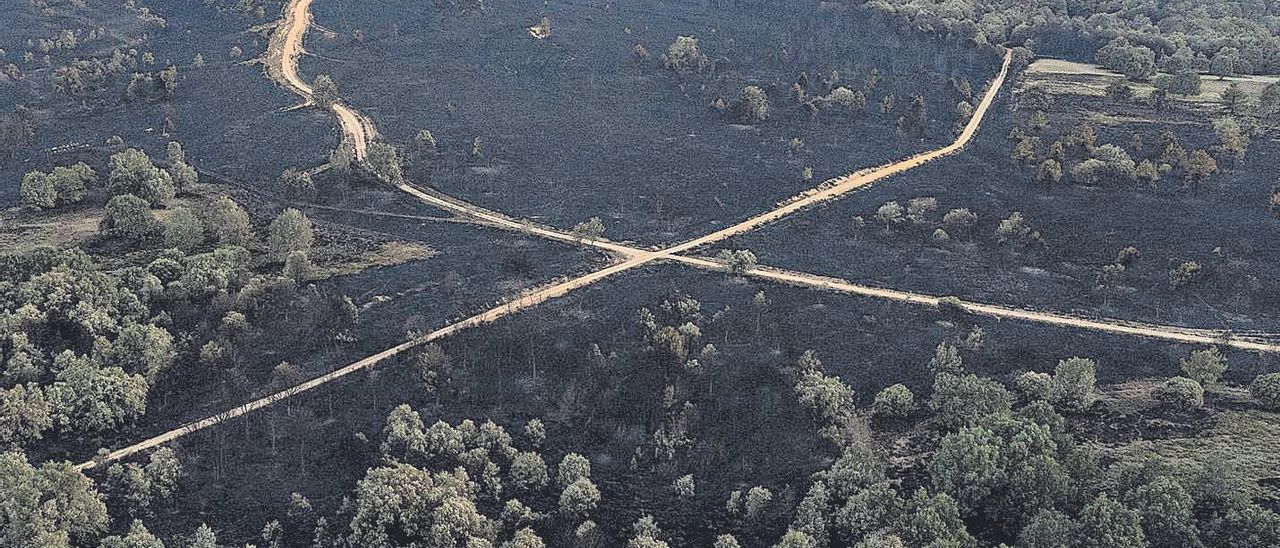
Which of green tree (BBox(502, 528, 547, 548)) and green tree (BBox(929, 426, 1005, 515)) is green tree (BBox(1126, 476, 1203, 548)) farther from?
green tree (BBox(502, 528, 547, 548))

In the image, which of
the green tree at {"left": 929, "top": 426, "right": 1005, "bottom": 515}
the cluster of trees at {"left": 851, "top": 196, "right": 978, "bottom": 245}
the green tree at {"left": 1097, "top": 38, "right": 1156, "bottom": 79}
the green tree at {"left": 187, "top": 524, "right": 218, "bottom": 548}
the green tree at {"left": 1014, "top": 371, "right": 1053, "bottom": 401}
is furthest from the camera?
the green tree at {"left": 1097, "top": 38, "right": 1156, "bottom": 79}

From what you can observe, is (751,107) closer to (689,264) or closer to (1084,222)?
(689,264)

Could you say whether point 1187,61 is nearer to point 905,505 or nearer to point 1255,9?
point 1255,9

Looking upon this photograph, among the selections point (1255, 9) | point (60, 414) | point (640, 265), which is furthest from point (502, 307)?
point (1255, 9)

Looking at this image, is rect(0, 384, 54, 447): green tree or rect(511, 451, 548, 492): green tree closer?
rect(511, 451, 548, 492): green tree

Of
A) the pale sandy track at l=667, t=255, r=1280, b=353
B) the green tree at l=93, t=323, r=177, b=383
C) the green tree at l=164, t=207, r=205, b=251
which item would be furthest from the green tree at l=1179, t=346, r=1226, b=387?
the green tree at l=164, t=207, r=205, b=251

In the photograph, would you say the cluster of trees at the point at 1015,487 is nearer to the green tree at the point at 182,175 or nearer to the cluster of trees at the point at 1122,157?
the cluster of trees at the point at 1122,157

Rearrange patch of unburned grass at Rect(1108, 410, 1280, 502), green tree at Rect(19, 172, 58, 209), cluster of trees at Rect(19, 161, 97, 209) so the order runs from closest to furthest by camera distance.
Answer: patch of unburned grass at Rect(1108, 410, 1280, 502)
green tree at Rect(19, 172, 58, 209)
cluster of trees at Rect(19, 161, 97, 209)

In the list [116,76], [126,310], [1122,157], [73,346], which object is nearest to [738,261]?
[1122,157]
